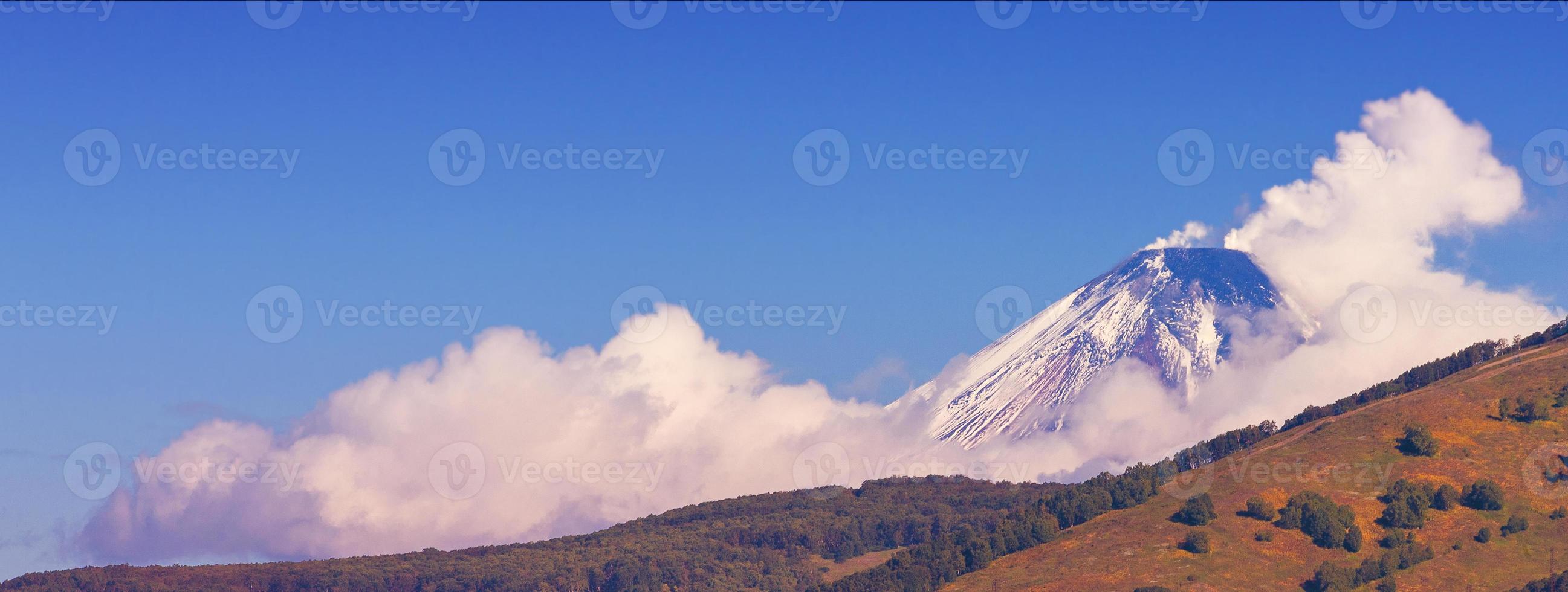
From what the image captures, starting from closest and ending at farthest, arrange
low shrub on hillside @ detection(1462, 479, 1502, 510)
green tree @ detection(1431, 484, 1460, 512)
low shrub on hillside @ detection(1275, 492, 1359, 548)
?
low shrub on hillside @ detection(1275, 492, 1359, 548) < low shrub on hillside @ detection(1462, 479, 1502, 510) < green tree @ detection(1431, 484, 1460, 512)

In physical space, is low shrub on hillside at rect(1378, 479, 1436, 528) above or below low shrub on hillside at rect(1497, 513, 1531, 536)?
above

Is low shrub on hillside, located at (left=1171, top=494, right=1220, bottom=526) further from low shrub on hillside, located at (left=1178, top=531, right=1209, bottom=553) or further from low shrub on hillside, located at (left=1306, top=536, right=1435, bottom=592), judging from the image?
low shrub on hillside, located at (left=1306, top=536, right=1435, bottom=592)

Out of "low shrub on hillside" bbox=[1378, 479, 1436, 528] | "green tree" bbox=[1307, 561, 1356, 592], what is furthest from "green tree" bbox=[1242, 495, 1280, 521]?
"green tree" bbox=[1307, 561, 1356, 592]

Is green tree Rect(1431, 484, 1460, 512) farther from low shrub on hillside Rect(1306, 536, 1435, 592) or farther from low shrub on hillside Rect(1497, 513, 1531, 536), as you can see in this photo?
low shrub on hillside Rect(1306, 536, 1435, 592)

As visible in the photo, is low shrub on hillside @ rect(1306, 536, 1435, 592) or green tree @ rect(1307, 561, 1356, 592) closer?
A: green tree @ rect(1307, 561, 1356, 592)

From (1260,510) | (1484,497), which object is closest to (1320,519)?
(1260,510)

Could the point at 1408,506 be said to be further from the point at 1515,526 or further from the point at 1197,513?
the point at 1197,513

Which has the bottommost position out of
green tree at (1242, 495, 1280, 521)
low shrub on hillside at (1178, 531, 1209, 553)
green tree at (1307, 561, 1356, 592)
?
green tree at (1307, 561, 1356, 592)

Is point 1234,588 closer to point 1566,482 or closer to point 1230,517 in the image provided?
point 1230,517

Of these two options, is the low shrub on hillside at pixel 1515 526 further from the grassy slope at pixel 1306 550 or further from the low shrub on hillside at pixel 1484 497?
the low shrub on hillside at pixel 1484 497

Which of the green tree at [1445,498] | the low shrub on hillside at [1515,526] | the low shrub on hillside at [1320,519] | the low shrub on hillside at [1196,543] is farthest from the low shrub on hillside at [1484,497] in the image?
the low shrub on hillside at [1196,543]

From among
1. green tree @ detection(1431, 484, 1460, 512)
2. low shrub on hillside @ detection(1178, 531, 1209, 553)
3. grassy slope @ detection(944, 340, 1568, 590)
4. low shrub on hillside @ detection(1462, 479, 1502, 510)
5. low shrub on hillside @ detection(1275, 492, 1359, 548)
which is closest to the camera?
Result: grassy slope @ detection(944, 340, 1568, 590)

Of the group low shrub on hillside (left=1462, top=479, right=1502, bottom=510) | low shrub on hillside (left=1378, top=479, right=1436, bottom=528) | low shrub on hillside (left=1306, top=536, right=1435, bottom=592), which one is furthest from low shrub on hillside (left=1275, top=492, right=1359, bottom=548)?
low shrub on hillside (left=1462, top=479, right=1502, bottom=510)

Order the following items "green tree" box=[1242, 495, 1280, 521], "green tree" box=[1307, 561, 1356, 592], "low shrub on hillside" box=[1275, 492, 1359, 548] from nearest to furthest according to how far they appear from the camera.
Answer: "green tree" box=[1307, 561, 1356, 592]
"low shrub on hillside" box=[1275, 492, 1359, 548]
"green tree" box=[1242, 495, 1280, 521]
